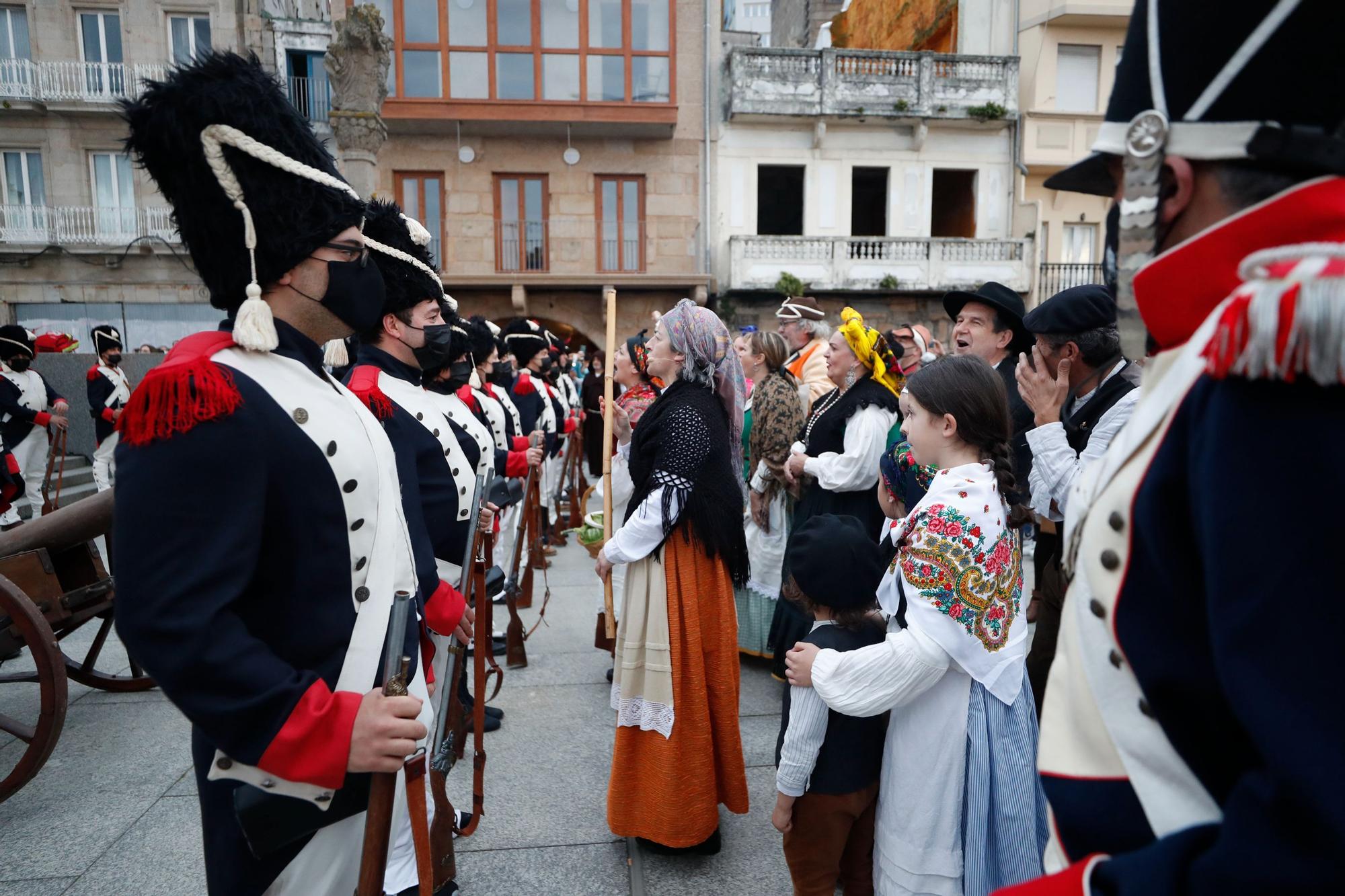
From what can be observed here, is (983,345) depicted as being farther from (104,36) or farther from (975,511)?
(104,36)

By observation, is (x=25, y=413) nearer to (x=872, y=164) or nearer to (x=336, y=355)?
(x=336, y=355)

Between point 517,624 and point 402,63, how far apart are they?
17.0m

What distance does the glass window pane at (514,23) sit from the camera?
722 inches

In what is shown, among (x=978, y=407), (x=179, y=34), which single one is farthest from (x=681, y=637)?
(x=179, y=34)

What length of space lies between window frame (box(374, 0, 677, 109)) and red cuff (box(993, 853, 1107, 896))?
19.3 m

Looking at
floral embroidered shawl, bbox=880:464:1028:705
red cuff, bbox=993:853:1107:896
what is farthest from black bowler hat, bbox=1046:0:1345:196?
floral embroidered shawl, bbox=880:464:1028:705

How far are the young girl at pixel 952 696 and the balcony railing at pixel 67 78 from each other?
22528mm

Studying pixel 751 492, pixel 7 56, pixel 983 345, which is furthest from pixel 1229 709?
pixel 7 56

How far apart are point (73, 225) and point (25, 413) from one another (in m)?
13.4

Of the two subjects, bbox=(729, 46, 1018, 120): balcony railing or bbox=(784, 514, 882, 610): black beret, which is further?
bbox=(729, 46, 1018, 120): balcony railing

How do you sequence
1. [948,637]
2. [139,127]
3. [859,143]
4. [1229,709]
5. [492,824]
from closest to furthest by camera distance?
[1229,709]
[139,127]
[948,637]
[492,824]
[859,143]

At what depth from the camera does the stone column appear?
6.09m

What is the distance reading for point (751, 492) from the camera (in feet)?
17.0

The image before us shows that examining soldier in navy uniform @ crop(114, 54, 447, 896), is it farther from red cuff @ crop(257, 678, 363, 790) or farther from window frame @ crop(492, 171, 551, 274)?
window frame @ crop(492, 171, 551, 274)
